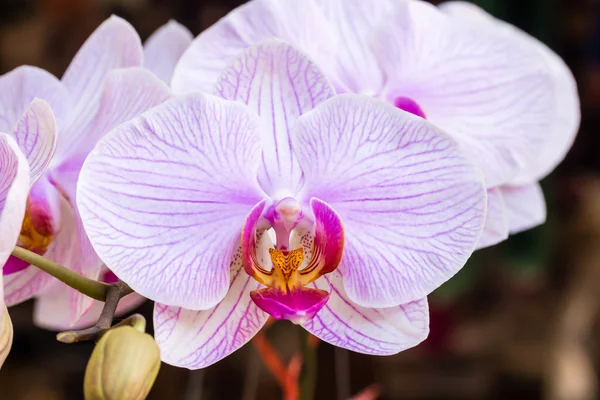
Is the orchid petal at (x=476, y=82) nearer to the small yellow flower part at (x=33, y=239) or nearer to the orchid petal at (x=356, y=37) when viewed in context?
the orchid petal at (x=356, y=37)

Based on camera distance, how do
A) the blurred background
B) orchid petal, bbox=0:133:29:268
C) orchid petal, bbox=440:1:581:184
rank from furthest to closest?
the blurred background → orchid petal, bbox=440:1:581:184 → orchid petal, bbox=0:133:29:268

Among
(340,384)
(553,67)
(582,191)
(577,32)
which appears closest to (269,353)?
(340,384)

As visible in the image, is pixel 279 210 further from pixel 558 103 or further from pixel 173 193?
pixel 558 103

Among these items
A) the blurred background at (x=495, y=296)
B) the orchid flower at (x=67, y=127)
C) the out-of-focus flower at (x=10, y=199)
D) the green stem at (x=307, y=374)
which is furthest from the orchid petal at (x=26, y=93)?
the blurred background at (x=495, y=296)

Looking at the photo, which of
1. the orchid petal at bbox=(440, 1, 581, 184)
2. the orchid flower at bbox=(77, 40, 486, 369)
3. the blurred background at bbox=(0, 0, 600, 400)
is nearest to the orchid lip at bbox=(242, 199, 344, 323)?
the orchid flower at bbox=(77, 40, 486, 369)

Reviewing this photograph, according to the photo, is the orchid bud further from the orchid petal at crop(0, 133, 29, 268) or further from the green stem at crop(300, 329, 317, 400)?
the green stem at crop(300, 329, 317, 400)

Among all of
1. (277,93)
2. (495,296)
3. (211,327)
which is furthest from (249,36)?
(495,296)
